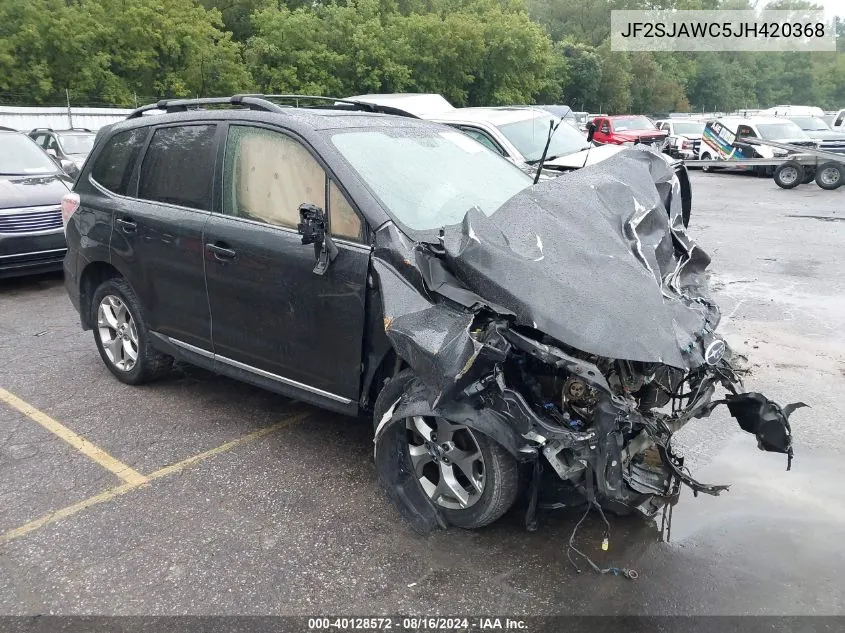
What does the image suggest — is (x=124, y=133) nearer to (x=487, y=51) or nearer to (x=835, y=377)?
(x=835, y=377)

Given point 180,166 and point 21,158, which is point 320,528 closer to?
point 180,166

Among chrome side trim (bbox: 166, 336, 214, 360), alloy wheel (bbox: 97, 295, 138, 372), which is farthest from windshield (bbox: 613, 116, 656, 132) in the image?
chrome side trim (bbox: 166, 336, 214, 360)

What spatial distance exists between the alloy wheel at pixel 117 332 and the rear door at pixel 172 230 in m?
0.32

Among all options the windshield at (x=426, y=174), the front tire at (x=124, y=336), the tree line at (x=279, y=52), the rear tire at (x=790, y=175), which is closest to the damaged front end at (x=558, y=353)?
the windshield at (x=426, y=174)

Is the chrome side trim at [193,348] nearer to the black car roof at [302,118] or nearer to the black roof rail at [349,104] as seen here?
the black car roof at [302,118]

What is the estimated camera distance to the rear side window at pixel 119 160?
4934 millimetres

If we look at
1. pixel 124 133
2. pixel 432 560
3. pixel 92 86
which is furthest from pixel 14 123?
pixel 432 560

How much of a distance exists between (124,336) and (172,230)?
3.70 ft

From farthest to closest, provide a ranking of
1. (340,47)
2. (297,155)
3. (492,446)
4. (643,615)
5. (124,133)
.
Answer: (340,47) → (124,133) → (297,155) → (492,446) → (643,615)

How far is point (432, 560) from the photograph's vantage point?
3.21 m

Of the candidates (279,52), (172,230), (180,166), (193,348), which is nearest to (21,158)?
(180,166)

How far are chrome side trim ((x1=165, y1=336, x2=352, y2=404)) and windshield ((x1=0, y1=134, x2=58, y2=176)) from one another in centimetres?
576

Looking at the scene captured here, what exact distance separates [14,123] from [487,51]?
24.7 m

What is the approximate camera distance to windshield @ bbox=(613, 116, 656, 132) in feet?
81.9
